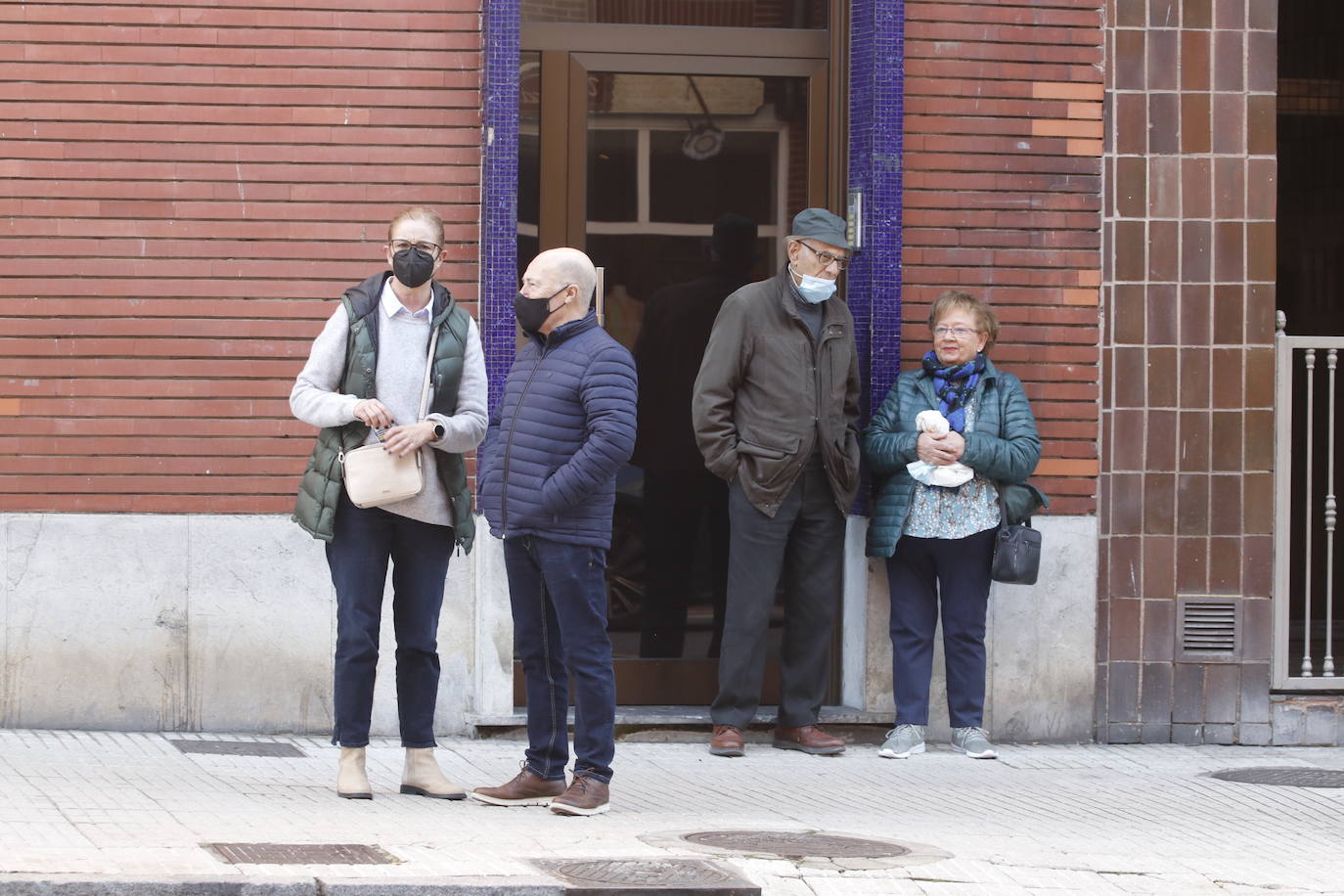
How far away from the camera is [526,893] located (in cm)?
522

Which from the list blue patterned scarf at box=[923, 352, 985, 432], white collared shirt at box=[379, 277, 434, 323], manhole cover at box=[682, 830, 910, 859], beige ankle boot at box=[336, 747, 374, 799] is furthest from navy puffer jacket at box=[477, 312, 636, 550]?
blue patterned scarf at box=[923, 352, 985, 432]

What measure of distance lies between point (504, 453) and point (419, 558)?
48 centimetres

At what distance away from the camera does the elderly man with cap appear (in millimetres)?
8023

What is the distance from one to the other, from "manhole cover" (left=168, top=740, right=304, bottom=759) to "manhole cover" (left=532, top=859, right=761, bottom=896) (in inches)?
92.0

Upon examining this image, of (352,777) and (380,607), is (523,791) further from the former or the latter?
(380,607)

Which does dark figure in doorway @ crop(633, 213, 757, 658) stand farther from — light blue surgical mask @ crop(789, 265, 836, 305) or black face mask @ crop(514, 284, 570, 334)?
black face mask @ crop(514, 284, 570, 334)

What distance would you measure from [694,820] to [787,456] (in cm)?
191

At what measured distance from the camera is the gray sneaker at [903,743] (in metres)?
8.23

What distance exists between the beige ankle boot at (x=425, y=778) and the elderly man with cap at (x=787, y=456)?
160 centimetres

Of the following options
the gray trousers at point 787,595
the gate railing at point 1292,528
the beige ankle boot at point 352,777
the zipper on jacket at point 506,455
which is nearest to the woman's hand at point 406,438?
the zipper on jacket at point 506,455

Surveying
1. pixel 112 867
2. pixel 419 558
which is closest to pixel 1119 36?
pixel 419 558

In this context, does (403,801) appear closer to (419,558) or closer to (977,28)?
(419,558)

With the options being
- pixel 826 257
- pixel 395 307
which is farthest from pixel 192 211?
pixel 826 257

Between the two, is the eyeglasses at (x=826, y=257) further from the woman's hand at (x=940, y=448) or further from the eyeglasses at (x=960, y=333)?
the woman's hand at (x=940, y=448)
